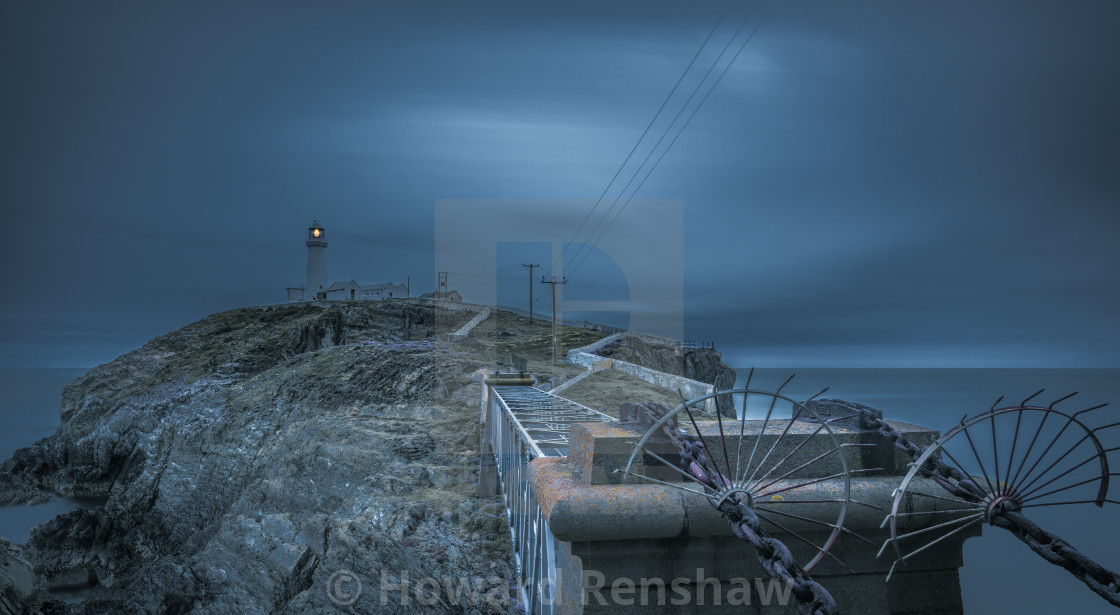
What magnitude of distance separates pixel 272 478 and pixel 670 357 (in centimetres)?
2978

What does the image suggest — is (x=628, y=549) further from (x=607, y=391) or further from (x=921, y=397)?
(x=921, y=397)

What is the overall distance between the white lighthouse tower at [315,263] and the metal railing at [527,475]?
70.9 m

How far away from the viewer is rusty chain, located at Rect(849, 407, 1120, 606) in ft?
9.68

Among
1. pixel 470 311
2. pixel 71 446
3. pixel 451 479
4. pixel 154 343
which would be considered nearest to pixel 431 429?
pixel 451 479

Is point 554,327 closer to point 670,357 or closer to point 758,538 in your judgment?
point 670,357

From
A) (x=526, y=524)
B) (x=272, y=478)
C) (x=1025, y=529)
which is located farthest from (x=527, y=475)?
(x=272, y=478)

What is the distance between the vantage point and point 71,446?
136 ft

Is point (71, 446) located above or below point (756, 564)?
Result: below

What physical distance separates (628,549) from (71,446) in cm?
5195

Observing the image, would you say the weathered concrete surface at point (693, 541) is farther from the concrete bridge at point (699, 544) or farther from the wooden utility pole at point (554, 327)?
the wooden utility pole at point (554, 327)

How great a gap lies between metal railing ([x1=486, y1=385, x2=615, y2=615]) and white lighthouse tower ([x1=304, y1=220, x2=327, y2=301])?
2792 inches

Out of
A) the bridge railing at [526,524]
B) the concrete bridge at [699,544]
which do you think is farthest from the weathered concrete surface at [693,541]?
the bridge railing at [526,524]

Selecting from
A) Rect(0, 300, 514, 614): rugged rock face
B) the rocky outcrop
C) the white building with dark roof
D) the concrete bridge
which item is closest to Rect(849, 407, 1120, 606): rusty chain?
the concrete bridge

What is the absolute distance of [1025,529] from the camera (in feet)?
10.5
